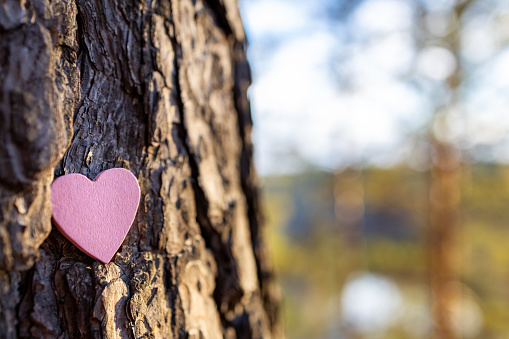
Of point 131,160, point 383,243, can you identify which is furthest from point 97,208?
point 383,243

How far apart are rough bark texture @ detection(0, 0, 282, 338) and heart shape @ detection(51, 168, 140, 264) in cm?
2

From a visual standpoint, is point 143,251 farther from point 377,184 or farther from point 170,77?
point 377,184

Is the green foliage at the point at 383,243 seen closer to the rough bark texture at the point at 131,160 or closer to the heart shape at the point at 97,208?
the rough bark texture at the point at 131,160

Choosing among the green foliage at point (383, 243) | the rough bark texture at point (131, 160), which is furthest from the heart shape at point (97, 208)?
the green foliage at point (383, 243)

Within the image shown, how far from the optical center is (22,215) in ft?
1.47

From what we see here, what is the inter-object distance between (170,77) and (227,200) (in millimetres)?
320

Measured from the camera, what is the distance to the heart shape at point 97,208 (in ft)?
1.70

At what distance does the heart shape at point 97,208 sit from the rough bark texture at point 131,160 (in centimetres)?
2

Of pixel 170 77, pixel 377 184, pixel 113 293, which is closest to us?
pixel 113 293

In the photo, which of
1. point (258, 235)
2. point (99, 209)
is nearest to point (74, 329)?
point (99, 209)

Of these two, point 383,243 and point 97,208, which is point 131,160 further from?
point 383,243

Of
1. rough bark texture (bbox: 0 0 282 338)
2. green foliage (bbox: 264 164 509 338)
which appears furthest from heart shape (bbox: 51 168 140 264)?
green foliage (bbox: 264 164 509 338)

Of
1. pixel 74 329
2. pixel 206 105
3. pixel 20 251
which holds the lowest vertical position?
pixel 74 329

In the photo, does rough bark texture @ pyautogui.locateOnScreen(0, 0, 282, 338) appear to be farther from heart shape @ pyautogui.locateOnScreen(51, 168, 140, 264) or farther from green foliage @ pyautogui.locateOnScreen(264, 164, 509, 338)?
green foliage @ pyautogui.locateOnScreen(264, 164, 509, 338)
